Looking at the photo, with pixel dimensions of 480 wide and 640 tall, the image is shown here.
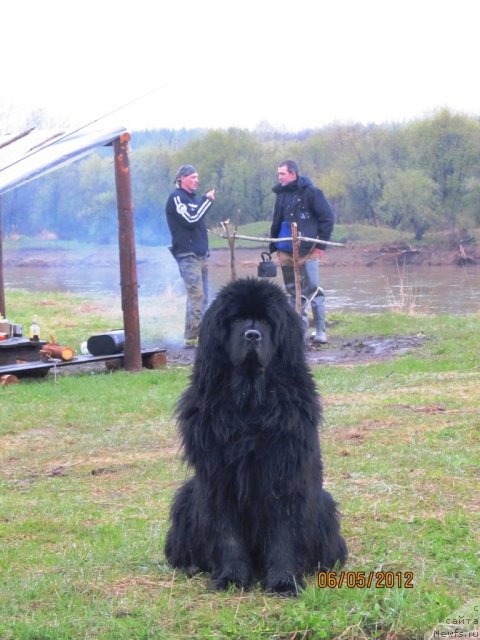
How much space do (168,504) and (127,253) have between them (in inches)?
264

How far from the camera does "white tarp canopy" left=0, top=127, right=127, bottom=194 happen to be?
38.0 feet

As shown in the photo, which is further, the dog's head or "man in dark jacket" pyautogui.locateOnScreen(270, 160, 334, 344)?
"man in dark jacket" pyautogui.locateOnScreen(270, 160, 334, 344)

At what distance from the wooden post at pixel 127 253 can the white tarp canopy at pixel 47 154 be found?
0.30 m

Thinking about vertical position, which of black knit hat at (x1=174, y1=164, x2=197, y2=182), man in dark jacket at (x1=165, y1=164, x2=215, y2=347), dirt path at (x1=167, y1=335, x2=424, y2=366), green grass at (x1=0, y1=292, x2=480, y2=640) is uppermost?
black knit hat at (x1=174, y1=164, x2=197, y2=182)

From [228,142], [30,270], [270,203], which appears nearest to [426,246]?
[270,203]

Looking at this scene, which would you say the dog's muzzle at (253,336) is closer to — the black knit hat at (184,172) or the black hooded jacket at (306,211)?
the black hooded jacket at (306,211)

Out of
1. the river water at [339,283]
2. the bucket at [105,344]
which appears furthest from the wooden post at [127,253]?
the river water at [339,283]

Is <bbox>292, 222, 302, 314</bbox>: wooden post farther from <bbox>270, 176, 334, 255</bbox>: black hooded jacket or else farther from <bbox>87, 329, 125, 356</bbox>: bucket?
<bbox>87, 329, 125, 356</bbox>: bucket

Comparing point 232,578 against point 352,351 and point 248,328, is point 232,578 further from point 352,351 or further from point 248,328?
point 352,351

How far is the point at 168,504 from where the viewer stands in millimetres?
6062
